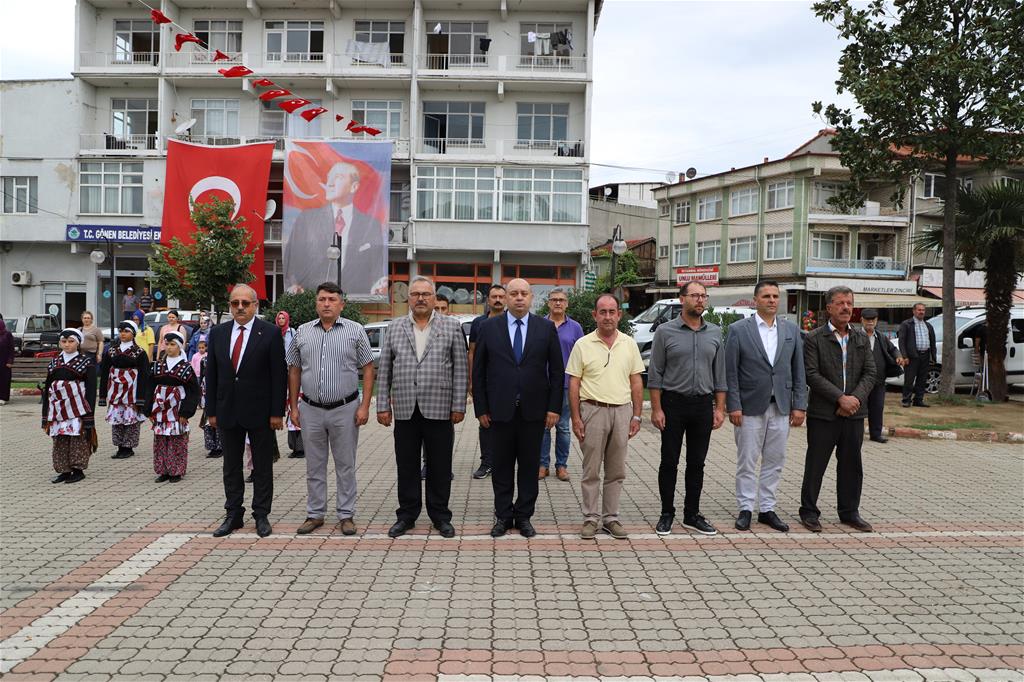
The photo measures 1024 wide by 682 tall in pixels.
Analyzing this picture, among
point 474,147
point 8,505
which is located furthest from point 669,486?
point 474,147

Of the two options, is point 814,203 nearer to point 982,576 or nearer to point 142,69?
point 142,69

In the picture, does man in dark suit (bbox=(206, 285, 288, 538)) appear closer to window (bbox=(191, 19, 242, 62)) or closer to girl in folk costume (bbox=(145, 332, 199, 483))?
girl in folk costume (bbox=(145, 332, 199, 483))

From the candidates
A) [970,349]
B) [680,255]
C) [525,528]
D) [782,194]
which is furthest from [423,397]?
[680,255]

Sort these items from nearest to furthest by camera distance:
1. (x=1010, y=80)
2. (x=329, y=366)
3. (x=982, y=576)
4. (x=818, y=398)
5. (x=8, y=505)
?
(x=982, y=576)
(x=329, y=366)
(x=818, y=398)
(x=8, y=505)
(x=1010, y=80)

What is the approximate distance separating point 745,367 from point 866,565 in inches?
74.0

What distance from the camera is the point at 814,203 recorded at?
41.1m

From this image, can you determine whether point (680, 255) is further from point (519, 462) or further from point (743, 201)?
point (519, 462)

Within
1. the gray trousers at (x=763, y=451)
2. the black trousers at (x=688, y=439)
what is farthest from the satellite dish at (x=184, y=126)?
the gray trousers at (x=763, y=451)

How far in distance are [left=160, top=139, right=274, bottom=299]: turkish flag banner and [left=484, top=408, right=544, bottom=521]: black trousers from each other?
28287 mm

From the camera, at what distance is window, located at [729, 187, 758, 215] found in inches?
1724

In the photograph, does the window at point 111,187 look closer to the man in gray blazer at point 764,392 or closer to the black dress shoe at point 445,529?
the black dress shoe at point 445,529

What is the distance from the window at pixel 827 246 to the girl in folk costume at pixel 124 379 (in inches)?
1528

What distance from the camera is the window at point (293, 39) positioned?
34.1 meters

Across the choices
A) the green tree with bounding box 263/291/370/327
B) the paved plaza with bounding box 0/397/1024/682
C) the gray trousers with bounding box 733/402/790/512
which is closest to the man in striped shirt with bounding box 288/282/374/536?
the paved plaza with bounding box 0/397/1024/682
